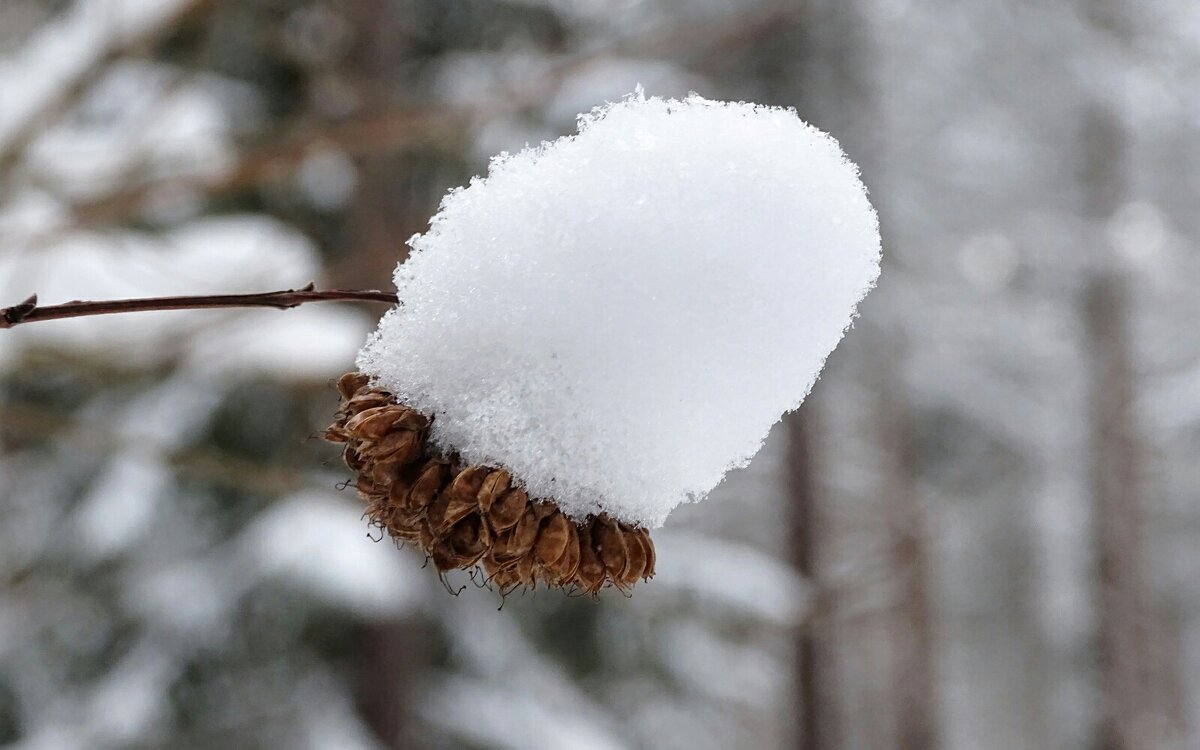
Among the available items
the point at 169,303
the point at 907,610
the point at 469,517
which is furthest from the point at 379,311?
the point at 907,610

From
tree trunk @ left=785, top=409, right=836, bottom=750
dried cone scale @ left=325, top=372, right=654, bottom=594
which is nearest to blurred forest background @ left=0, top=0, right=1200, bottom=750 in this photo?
tree trunk @ left=785, top=409, right=836, bottom=750

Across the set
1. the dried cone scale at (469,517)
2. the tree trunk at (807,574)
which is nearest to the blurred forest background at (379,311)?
the tree trunk at (807,574)

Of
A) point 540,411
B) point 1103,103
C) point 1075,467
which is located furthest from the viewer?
point 1075,467

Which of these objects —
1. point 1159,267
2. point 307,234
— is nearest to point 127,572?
point 307,234

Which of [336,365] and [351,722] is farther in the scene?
[351,722]

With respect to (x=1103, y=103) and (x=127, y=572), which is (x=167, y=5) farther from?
(x=1103, y=103)

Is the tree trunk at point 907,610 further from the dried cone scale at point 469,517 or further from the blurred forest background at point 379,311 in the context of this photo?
the dried cone scale at point 469,517
